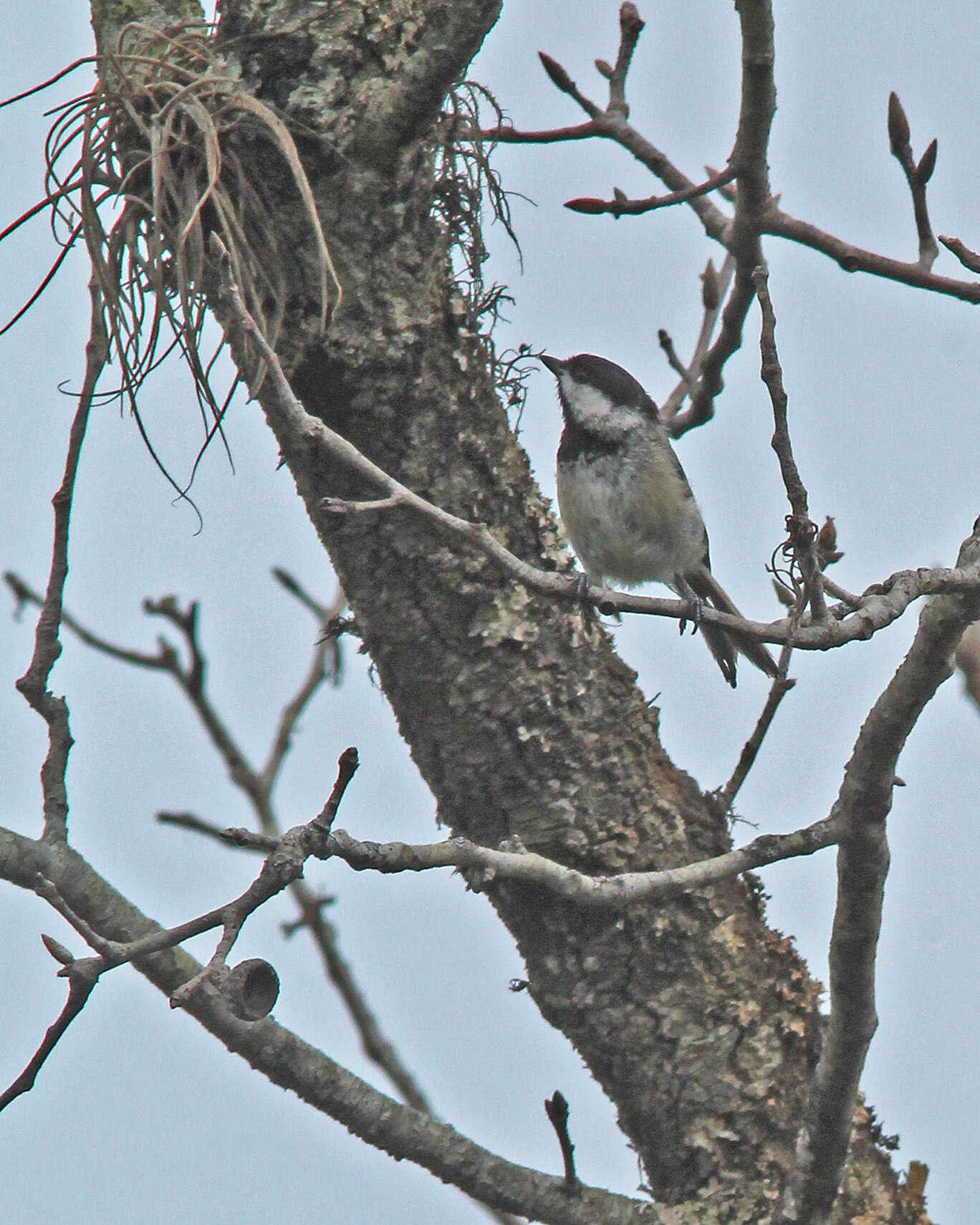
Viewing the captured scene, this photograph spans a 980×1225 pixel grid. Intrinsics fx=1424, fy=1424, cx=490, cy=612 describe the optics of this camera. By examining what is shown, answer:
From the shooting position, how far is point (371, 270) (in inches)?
110

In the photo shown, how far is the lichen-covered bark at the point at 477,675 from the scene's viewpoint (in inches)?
108

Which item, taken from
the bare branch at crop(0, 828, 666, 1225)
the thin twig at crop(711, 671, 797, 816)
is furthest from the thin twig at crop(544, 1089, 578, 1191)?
the thin twig at crop(711, 671, 797, 816)

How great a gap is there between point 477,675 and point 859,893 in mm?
876

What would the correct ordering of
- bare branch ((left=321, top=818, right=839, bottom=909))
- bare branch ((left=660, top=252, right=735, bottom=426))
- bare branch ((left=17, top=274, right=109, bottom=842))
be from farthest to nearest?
1. bare branch ((left=660, top=252, right=735, bottom=426))
2. bare branch ((left=17, top=274, right=109, bottom=842))
3. bare branch ((left=321, top=818, right=839, bottom=909))

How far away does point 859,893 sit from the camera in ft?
7.36

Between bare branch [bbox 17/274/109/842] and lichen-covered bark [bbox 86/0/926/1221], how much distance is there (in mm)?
504

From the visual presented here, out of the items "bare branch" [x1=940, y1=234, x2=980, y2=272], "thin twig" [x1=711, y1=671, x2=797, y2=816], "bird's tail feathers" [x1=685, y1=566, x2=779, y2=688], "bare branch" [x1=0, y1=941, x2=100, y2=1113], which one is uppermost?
"bird's tail feathers" [x1=685, y1=566, x2=779, y2=688]

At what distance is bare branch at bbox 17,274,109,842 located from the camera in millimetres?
2299

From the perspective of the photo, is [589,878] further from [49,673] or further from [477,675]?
[49,673]

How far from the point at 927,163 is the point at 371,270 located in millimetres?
1141

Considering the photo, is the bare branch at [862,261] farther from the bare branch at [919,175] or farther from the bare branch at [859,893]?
the bare branch at [859,893]

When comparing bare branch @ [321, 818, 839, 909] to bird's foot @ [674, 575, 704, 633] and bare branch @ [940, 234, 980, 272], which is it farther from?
bare branch @ [940, 234, 980, 272]

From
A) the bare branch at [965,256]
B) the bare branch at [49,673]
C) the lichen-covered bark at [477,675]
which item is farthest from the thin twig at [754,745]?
the bare branch at [49,673]

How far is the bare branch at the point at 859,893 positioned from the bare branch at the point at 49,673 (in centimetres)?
123
